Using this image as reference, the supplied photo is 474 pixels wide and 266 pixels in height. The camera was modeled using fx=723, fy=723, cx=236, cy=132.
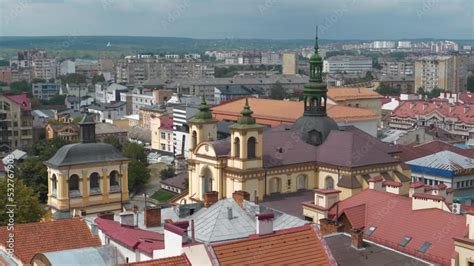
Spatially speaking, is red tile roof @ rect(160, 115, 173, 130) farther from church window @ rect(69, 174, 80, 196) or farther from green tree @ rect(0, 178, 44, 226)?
church window @ rect(69, 174, 80, 196)

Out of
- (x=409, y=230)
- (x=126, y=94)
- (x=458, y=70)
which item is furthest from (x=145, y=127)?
(x=458, y=70)

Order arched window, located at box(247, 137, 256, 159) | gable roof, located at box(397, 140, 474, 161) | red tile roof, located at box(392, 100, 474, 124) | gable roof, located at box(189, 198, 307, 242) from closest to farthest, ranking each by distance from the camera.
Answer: gable roof, located at box(189, 198, 307, 242)
arched window, located at box(247, 137, 256, 159)
gable roof, located at box(397, 140, 474, 161)
red tile roof, located at box(392, 100, 474, 124)

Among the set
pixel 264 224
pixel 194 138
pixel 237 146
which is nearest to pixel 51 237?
pixel 264 224

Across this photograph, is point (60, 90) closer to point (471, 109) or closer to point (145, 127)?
point (145, 127)

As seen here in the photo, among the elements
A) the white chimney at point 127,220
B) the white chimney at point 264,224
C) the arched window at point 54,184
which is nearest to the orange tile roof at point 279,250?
the white chimney at point 264,224

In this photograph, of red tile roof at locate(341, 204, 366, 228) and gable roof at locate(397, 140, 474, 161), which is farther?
gable roof at locate(397, 140, 474, 161)

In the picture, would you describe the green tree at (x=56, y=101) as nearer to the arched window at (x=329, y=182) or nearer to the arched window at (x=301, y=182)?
the arched window at (x=301, y=182)

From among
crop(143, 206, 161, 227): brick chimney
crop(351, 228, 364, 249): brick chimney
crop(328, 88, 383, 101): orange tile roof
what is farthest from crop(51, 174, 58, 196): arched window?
crop(328, 88, 383, 101): orange tile roof
